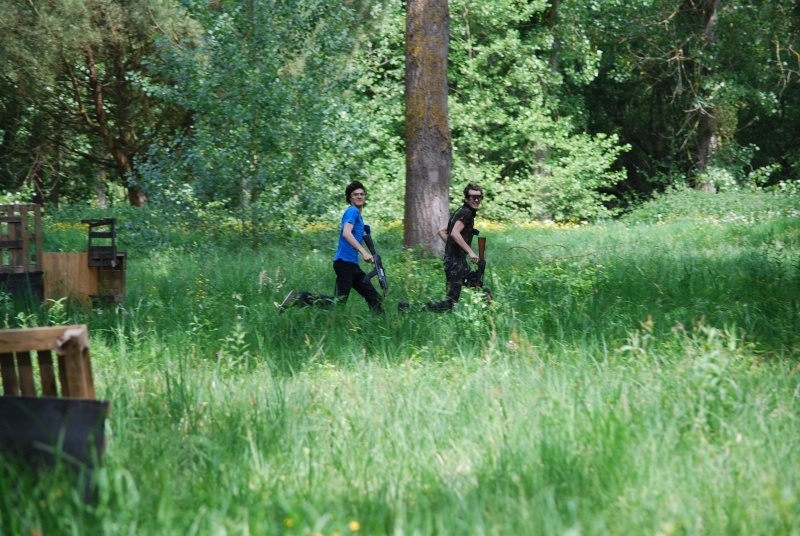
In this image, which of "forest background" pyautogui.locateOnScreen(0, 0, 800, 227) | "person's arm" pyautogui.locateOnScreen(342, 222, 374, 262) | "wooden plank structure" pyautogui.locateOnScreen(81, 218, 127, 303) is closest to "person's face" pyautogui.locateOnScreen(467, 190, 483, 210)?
"person's arm" pyautogui.locateOnScreen(342, 222, 374, 262)

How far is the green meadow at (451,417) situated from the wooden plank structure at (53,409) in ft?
0.41

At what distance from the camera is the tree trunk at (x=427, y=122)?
36.8ft

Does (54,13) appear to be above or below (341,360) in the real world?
above

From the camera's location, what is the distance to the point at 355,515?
3.40 m

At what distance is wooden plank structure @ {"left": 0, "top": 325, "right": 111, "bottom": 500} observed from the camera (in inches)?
131

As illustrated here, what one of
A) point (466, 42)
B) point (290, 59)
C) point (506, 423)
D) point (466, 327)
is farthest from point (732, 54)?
point (506, 423)

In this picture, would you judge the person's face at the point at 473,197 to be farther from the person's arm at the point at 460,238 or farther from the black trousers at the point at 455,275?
the black trousers at the point at 455,275

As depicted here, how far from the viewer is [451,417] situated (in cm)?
466

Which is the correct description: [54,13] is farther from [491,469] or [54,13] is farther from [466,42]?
[491,469]

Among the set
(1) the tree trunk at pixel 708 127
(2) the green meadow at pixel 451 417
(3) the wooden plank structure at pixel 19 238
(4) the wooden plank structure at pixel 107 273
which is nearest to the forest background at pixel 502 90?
(1) the tree trunk at pixel 708 127

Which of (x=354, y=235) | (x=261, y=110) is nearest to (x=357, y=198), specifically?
(x=354, y=235)

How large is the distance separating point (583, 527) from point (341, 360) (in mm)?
3422

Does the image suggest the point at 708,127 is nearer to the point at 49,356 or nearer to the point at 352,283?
the point at 352,283

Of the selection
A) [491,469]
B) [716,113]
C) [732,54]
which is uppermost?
[732,54]
